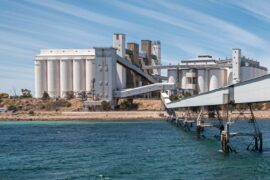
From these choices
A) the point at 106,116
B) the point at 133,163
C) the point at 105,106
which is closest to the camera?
the point at 133,163

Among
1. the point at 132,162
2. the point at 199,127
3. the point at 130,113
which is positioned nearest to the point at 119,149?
the point at 132,162

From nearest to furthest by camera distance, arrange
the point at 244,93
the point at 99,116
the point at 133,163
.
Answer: the point at 133,163 < the point at 244,93 < the point at 99,116

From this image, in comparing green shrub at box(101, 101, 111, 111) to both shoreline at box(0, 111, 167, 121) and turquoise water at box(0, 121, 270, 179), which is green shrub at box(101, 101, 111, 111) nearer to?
shoreline at box(0, 111, 167, 121)

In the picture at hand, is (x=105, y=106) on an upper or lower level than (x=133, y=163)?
upper

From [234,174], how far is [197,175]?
2965 mm

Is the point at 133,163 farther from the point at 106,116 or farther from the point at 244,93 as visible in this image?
the point at 106,116

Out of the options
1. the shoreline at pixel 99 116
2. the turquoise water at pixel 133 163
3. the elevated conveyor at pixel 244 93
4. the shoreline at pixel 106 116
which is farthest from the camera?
the shoreline at pixel 99 116

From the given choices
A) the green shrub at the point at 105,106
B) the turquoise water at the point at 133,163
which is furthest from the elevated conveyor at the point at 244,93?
the green shrub at the point at 105,106

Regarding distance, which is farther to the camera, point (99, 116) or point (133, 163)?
point (99, 116)

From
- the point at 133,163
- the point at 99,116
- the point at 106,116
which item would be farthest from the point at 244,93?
the point at 99,116

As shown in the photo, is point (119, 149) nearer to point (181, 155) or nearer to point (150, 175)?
point (181, 155)

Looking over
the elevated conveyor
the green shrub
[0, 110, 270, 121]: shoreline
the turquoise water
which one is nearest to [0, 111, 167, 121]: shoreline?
[0, 110, 270, 121]: shoreline

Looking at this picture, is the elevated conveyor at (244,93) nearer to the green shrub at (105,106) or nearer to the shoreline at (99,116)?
the shoreline at (99,116)

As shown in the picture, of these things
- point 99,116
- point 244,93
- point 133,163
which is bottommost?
point 133,163
